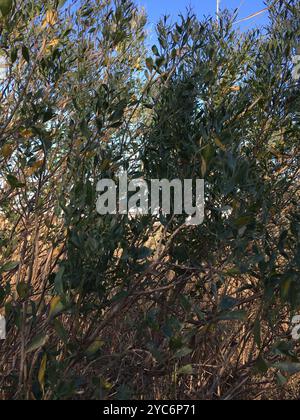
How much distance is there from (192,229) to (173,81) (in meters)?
0.88

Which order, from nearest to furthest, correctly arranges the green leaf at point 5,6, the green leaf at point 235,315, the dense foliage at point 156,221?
the green leaf at point 235,315 < the dense foliage at point 156,221 < the green leaf at point 5,6

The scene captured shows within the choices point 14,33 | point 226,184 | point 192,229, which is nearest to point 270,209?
point 192,229

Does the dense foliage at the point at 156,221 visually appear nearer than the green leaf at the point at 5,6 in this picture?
Yes

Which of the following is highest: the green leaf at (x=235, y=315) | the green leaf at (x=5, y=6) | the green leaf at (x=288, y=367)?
the green leaf at (x=5, y=6)

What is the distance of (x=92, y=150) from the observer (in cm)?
278

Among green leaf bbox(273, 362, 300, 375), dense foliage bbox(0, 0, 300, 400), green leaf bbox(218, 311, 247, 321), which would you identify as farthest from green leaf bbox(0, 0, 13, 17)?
green leaf bbox(273, 362, 300, 375)

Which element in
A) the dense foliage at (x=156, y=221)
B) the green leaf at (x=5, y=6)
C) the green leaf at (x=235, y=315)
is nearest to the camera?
the green leaf at (x=235, y=315)

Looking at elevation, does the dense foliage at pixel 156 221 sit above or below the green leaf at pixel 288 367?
above

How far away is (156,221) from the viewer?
288cm

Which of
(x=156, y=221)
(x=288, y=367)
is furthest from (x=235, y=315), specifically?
(x=156, y=221)

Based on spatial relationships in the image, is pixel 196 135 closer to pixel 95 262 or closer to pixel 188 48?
pixel 188 48

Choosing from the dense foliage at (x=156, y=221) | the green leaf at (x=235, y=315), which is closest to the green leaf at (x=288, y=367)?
the dense foliage at (x=156, y=221)

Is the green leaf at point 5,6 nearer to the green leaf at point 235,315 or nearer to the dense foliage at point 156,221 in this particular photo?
the dense foliage at point 156,221

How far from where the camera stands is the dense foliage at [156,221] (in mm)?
2299
